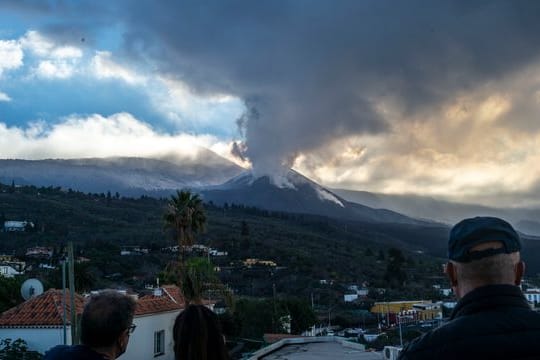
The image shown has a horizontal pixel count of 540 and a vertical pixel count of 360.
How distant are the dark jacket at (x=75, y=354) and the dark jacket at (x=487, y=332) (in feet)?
5.98

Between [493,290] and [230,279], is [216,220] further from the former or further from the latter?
[493,290]

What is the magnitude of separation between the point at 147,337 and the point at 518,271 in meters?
22.9

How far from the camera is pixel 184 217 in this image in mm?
34719

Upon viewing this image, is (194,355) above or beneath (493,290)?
beneath

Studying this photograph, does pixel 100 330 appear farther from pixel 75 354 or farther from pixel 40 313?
pixel 40 313

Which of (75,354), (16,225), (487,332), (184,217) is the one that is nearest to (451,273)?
(487,332)

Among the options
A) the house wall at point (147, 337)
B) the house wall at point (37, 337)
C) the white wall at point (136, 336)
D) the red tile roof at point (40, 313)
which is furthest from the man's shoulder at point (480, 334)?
the house wall at point (37, 337)

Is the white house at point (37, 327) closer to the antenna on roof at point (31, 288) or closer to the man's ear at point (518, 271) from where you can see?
the antenna on roof at point (31, 288)

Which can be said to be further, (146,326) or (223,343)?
(146,326)

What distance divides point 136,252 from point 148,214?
129 ft

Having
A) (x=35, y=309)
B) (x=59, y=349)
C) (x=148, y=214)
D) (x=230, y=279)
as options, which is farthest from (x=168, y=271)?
(x=148, y=214)

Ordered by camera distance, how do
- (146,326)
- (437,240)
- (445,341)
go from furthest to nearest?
(437,240)
(146,326)
(445,341)

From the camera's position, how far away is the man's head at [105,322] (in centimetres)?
343

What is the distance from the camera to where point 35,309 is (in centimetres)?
2247
